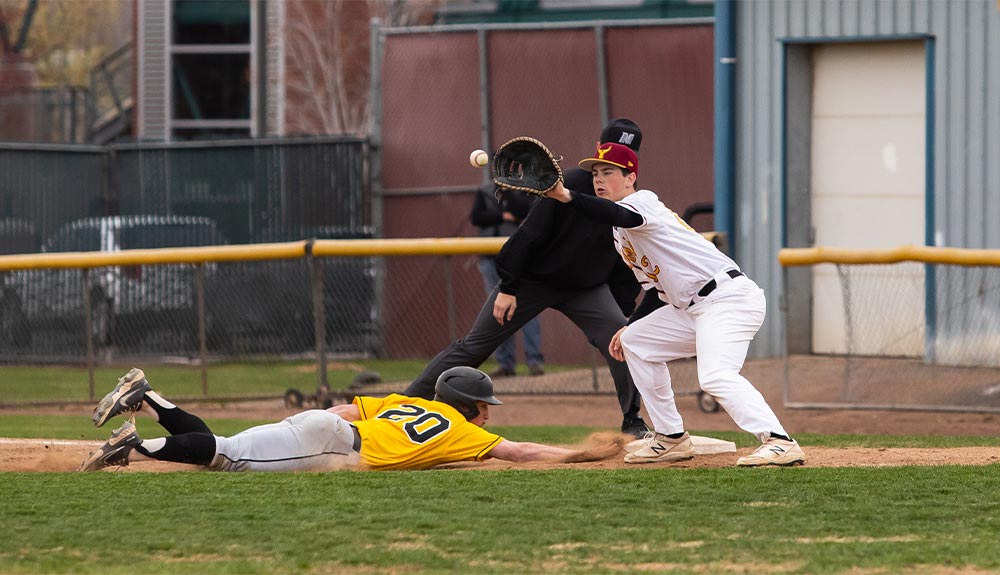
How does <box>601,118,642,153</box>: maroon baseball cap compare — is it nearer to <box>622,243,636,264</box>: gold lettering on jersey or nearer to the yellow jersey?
<box>622,243,636,264</box>: gold lettering on jersey

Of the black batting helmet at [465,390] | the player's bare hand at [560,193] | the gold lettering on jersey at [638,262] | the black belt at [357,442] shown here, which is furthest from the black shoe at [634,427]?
the player's bare hand at [560,193]

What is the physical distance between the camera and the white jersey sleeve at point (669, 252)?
6699mm

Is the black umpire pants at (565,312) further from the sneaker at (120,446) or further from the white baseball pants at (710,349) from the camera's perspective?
the sneaker at (120,446)

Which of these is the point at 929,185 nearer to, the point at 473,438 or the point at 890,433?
the point at 890,433

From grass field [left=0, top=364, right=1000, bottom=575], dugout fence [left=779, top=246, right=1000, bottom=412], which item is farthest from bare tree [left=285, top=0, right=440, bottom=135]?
grass field [left=0, top=364, right=1000, bottom=575]

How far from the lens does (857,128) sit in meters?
12.8

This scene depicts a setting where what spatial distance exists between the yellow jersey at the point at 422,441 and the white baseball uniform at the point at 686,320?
0.83 meters

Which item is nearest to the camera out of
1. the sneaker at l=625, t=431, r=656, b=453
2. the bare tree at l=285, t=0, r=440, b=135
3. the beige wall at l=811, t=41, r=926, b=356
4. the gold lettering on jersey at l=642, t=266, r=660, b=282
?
the gold lettering on jersey at l=642, t=266, r=660, b=282

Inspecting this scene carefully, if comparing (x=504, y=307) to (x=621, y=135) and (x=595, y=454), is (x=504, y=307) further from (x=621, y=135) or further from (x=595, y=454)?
(x=621, y=135)

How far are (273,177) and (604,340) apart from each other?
8640 millimetres

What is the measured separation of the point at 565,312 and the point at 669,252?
1674 mm

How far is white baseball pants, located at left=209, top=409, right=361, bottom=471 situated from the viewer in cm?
679

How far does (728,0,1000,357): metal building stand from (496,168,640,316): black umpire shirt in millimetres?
4436

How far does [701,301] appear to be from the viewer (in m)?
6.88
